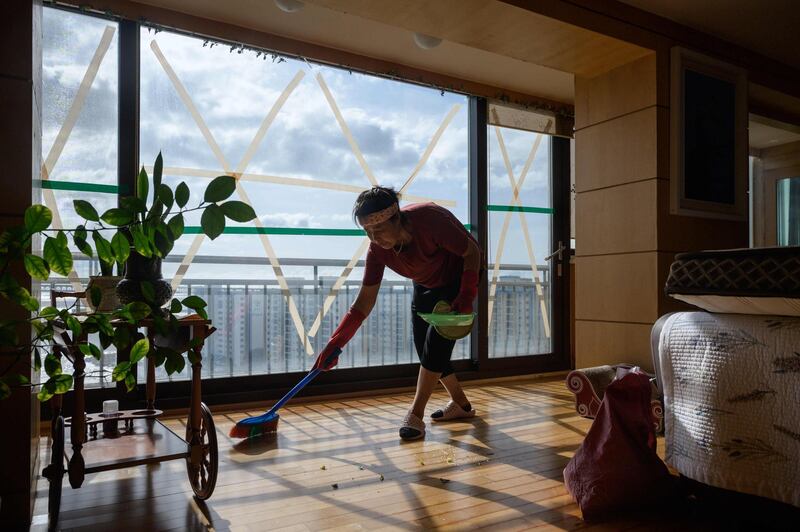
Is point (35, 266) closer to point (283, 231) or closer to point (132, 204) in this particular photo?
point (132, 204)

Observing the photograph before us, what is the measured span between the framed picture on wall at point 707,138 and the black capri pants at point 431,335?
1.29 metres

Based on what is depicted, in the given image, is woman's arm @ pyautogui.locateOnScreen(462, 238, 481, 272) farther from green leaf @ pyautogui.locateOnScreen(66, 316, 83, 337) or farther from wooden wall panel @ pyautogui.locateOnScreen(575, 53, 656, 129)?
green leaf @ pyautogui.locateOnScreen(66, 316, 83, 337)

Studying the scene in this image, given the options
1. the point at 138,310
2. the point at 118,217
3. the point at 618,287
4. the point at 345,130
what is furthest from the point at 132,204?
the point at 345,130

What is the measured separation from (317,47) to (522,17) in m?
1.25

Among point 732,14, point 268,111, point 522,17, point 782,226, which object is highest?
point 732,14

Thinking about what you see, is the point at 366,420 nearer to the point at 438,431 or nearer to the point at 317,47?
the point at 438,431

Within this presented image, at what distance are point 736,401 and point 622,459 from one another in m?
0.38

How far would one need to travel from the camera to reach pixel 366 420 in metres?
2.70

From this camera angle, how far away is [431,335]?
2.46m

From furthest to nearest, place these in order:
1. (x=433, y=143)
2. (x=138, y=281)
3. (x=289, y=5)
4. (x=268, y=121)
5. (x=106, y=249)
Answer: (x=433, y=143)
(x=268, y=121)
(x=289, y=5)
(x=138, y=281)
(x=106, y=249)

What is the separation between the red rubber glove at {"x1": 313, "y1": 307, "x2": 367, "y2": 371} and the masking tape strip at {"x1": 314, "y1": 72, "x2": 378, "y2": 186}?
132cm

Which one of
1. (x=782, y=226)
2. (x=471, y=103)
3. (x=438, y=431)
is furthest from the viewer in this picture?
(x=782, y=226)

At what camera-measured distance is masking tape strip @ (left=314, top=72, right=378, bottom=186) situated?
3393mm

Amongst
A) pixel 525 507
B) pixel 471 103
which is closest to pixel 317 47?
pixel 471 103
